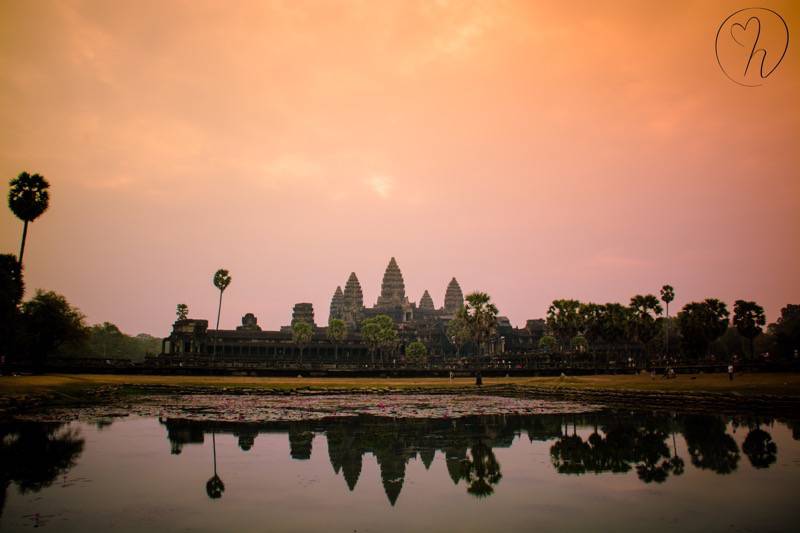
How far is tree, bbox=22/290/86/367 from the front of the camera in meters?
79.7

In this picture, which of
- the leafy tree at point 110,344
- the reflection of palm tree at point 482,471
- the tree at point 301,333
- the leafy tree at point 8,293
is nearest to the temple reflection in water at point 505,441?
the reflection of palm tree at point 482,471

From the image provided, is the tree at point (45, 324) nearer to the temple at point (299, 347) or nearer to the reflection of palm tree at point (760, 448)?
the temple at point (299, 347)

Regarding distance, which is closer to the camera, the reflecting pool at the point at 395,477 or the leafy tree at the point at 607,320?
the reflecting pool at the point at 395,477

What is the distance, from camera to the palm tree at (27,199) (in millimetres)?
58531

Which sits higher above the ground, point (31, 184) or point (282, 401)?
point (31, 184)

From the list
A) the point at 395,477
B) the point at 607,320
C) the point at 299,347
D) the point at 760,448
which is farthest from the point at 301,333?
the point at 395,477

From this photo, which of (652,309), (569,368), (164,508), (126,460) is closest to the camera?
(164,508)

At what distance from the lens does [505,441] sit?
900 inches

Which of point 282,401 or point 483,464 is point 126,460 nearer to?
point 483,464

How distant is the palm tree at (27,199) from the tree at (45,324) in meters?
26.4

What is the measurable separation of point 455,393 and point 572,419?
21279 mm

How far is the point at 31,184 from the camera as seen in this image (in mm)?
59719

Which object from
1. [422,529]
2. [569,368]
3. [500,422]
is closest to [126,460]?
[422,529]

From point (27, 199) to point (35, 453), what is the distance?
165 feet
